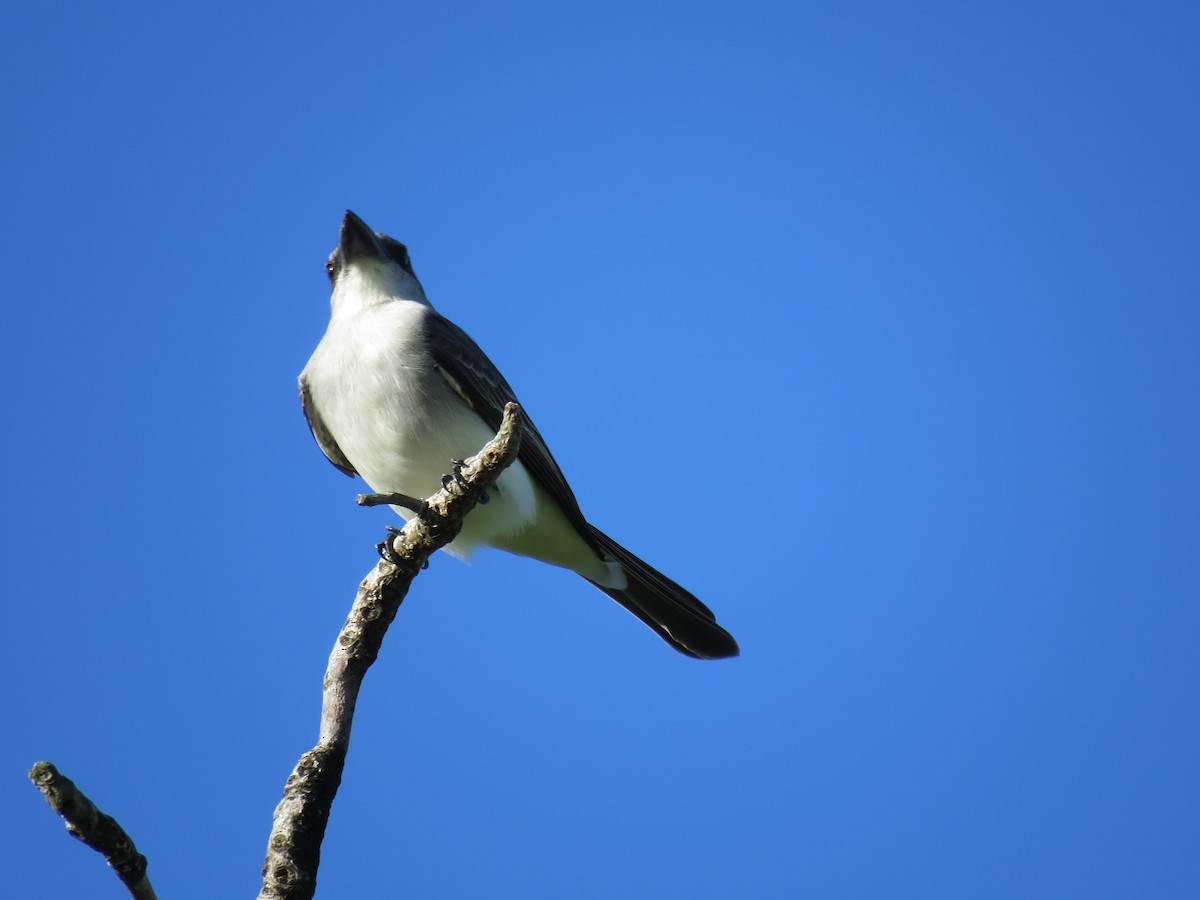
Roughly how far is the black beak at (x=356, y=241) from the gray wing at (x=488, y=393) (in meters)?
1.09

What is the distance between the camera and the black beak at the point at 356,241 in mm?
8359

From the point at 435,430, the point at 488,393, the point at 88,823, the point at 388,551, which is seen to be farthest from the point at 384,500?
the point at 88,823

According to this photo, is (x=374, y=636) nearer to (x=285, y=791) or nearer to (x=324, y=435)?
(x=285, y=791)

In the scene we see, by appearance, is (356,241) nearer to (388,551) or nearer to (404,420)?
(404,420)

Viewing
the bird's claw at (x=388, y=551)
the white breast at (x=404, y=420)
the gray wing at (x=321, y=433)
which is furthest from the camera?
the gray wing at (x=321, y=433)

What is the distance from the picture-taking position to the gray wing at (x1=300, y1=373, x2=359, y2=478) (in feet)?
25.6

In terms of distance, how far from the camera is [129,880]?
11.4 feet

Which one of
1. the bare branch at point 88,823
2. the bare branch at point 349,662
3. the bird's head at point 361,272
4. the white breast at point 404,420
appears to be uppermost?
the bird's head at point 361,272

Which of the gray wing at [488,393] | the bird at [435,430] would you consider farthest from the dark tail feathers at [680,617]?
the gray wing at [488,393]

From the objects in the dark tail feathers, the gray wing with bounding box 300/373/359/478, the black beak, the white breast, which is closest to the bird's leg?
the white breast

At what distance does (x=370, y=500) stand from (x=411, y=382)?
4.92ft

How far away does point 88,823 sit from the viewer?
3434mm

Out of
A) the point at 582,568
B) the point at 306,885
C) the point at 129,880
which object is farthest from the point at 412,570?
the point at 582,568

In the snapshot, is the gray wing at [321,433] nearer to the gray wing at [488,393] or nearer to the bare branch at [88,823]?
the gray wing at [488,393]
